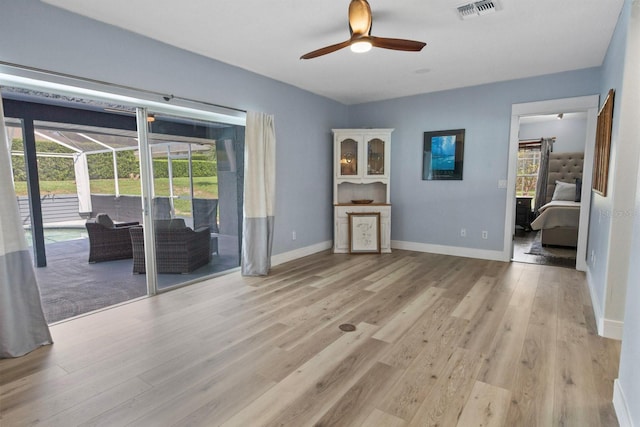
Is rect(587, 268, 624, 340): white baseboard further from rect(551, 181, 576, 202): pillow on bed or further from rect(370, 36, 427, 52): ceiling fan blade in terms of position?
rect(551, 181, 576, 202): pillow on bed

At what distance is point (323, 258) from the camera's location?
5207 millimetres

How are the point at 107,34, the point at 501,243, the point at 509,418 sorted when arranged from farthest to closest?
the point at 501,243 < the point at 107,34 < the point at 509,418

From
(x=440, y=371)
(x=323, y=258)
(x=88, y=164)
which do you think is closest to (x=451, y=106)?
(x=323, y=258)

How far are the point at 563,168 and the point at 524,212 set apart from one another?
1222 millimetres

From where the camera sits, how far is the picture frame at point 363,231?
5.48m

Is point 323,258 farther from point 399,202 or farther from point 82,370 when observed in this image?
point 82,370

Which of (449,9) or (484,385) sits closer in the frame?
(484,385)

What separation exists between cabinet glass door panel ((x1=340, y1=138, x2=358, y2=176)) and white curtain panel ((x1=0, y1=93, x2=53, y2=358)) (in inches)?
167

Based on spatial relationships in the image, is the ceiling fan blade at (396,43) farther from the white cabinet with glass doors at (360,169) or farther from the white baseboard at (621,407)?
the white cabinet with glass doors at (360,169)

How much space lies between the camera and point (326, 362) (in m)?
2.26

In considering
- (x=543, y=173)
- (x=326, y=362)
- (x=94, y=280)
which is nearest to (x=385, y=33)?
(x=326, y=362)

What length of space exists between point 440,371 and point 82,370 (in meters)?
2.34

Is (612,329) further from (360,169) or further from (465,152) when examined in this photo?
(360,169)

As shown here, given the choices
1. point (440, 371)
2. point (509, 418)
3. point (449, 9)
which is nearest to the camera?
point (509, 418)
